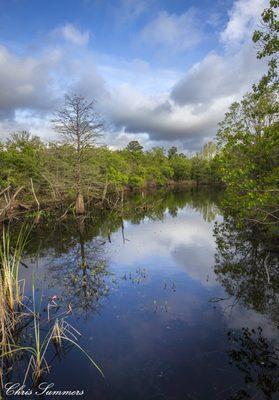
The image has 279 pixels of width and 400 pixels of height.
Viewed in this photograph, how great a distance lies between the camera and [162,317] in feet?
33.4

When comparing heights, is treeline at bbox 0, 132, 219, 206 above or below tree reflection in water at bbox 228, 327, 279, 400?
above

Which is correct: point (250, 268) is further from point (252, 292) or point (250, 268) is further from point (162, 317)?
point (162, 317)

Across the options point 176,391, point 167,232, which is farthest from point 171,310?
point 167,232

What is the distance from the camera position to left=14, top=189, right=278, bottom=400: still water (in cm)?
692

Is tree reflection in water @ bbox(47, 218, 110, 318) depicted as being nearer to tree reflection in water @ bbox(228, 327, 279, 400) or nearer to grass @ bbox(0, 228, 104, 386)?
grass @ bbox(0, 228, 104, 386)

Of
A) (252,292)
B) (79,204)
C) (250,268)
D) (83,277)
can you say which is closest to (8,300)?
(83,277)

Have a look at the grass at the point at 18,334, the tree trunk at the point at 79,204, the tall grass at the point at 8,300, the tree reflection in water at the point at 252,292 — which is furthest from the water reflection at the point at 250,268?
the tree trunk at the point at 79,204

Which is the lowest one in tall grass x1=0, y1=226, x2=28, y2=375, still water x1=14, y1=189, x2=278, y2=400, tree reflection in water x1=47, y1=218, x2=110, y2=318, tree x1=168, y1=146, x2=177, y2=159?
still water x1=14, y1=189, x2=278, y2=400

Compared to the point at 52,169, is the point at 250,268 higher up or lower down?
lower down

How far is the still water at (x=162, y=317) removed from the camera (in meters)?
6.92

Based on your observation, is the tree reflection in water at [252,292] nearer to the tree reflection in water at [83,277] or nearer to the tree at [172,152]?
Answer: the tree reflection in water at [83,277]

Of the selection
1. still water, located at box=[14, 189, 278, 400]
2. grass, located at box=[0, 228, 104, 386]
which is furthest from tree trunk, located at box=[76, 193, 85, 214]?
grass, located at box=[0, 228, 104, 386]

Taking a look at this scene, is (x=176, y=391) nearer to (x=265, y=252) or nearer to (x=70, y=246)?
(x=265, y=252)

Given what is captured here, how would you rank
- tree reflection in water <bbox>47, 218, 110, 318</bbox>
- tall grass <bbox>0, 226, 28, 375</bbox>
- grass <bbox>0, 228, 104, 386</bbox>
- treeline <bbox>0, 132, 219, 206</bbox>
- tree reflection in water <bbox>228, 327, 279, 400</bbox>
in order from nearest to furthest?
tree reflection in water <bbox>228, 327, 279, 400</bbox>, grass <bbox>0, 228, 104, 386</bbox>, tall grass <bbox>0, 226, 28, 375</bbox>, tree reflection in water <bbox>47, 218, 110, 318</bbox>, treeline <bbox>0, 132, 219, 206</bbox>
